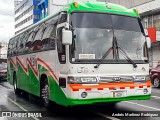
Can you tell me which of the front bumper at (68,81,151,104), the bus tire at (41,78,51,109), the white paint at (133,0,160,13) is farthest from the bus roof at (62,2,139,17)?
the white paint at (133,0,160,13)

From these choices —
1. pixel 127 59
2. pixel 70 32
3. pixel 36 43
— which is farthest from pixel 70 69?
pixel 36 43

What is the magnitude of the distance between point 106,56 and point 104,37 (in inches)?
20.9

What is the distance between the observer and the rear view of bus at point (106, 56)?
8.24 metres

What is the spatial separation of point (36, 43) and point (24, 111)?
2686 millimetres

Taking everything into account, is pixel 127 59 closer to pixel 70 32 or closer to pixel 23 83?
pixel 70 32

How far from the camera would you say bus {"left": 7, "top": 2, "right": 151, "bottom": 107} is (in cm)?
824

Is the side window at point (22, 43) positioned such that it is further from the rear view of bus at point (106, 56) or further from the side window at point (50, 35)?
the rear view of bus at point (106, 56)

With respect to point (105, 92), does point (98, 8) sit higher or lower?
higher

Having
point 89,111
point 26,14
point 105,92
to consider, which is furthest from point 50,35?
point 26,14

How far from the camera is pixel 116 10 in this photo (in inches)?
360

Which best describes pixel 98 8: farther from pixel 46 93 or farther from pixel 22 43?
pixel 22 43

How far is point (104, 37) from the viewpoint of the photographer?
8648mm

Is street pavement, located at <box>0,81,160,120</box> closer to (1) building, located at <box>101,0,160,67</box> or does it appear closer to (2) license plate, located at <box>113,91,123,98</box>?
(2) license plate, located at <box>113,91,123,98</box>

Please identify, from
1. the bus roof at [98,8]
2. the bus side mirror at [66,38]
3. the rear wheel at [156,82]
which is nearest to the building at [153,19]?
the rear wheel at [156,82]
